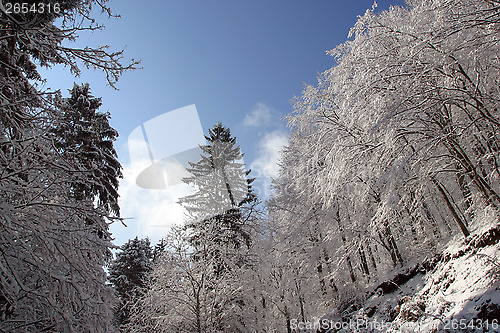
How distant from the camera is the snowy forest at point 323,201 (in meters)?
3.11

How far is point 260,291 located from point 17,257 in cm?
1226

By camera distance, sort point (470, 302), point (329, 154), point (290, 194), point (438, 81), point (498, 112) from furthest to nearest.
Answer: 1. point (290, 194)
2. point (329, 154)
3. point (438, 81)
4. point (470, 302)
5. point (498, 112)

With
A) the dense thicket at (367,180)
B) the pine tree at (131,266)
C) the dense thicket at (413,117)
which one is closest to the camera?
the dense thicket at (413,117)

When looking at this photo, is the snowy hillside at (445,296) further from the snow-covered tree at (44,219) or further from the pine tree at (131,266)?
the pine tree at (131,266)

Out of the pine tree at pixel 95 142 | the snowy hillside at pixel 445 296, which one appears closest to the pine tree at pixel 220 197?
the pine tree at pixel 95 142

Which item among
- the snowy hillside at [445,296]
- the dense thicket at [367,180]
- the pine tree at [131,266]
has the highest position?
the pine tree at [131,266]

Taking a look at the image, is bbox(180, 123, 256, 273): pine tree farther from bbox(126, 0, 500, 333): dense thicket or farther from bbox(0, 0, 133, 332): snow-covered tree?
bbox(0, 0, 133, 332): snow-covered tree

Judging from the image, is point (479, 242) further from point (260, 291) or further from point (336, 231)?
point (260, 291)

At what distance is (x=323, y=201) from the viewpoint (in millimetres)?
8812

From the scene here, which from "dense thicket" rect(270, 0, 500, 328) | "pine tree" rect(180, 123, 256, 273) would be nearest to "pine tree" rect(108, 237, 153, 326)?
"pine tree" rect(180, 123, 256, 273)

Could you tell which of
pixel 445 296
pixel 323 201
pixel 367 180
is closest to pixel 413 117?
pixel 367 180

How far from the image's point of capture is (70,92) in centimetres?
1194

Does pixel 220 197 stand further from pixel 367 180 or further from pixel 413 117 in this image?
pixel 413 117

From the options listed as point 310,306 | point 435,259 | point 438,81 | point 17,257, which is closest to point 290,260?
point 310,306
